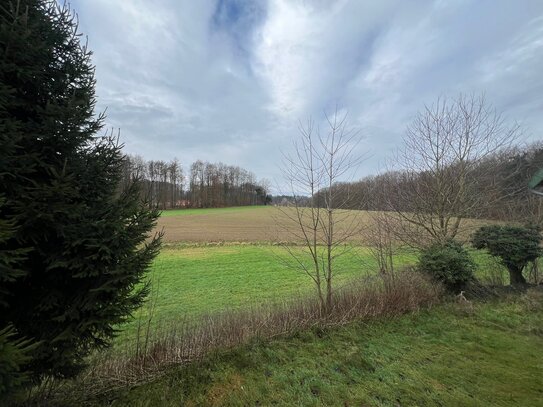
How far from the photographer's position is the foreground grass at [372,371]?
9.83ft

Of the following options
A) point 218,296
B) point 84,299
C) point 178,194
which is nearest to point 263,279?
point 218,296

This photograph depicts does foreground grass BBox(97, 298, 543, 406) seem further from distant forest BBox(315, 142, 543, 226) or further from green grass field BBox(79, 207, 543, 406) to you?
distant forest BBox(315, 142, 543, 226)

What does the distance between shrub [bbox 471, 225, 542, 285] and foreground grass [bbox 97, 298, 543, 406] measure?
9.56ft

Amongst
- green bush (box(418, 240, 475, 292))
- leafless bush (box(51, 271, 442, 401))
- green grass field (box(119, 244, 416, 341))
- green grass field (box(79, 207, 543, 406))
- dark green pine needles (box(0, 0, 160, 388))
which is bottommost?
green grass field (box(119, 244, 416, 341))

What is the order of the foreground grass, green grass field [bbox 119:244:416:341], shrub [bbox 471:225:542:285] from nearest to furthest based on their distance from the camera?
the foreground grass → shrub [bbox 471:225:542:285] → green grass field [bbox 119:244:416:341]

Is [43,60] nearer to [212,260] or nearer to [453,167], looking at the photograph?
[453,167]

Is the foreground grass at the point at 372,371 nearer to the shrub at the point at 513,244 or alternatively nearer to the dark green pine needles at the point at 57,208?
the dark green pine needles at the point at 57,208

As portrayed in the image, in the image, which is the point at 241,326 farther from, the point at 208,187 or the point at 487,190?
the point at 208,187

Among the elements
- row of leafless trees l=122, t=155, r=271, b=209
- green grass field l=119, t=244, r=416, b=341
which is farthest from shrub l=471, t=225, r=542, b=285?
row of leafless trees l=122, t=155, r=271, b=209

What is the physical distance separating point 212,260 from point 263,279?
583cm

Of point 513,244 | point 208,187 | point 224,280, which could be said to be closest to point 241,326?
point 513,244

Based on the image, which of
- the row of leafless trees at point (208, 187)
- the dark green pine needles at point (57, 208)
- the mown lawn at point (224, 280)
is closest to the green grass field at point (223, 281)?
the mown lawn at point (224, 280)

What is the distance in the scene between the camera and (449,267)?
668 centimetres

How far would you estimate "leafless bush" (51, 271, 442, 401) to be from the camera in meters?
3.08
